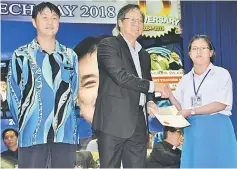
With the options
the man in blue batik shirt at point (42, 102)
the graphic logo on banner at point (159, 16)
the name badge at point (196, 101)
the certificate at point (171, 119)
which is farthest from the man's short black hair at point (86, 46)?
the name badge at point (196, 101)

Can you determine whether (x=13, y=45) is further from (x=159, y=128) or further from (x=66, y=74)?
(x=159, y=128)

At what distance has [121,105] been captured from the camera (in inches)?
101

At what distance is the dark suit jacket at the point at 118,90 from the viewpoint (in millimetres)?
2520

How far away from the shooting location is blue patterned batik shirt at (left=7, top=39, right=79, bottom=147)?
2572 millimetres

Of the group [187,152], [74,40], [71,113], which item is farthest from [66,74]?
[187,152]

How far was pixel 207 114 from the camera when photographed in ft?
9.17

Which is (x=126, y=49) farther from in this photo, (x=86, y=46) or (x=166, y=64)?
(x=166, y=64)

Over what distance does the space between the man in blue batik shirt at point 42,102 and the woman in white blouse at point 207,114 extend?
90cm

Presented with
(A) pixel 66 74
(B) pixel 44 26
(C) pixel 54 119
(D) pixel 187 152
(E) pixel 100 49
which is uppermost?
(B) pixel 44 26

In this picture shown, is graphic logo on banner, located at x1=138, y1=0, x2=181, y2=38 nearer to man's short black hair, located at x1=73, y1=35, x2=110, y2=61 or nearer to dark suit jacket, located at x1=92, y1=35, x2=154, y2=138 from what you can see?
man's short black hair, located at x1=73, y1=35, x2=110, y2=61

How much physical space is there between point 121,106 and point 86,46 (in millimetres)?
1065

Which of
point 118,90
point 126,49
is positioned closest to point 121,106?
point 118,90

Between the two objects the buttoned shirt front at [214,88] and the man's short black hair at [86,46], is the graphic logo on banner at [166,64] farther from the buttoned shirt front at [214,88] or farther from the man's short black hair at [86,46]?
the buttoned shirt front at [214,88]

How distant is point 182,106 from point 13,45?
5.05 feet
